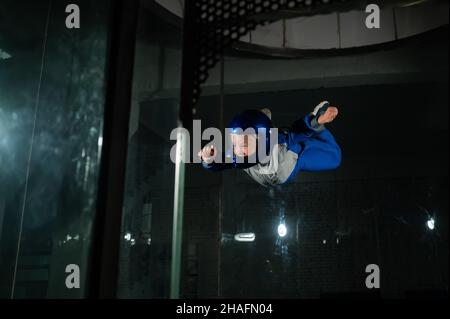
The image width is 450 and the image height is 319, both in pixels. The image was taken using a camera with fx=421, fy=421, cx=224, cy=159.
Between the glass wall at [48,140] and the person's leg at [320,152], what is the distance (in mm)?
1077

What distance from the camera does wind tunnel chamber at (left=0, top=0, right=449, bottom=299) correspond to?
4.94 ft

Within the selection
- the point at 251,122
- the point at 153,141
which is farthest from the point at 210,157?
the point at 153,141

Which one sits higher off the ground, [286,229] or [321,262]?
[286,229]

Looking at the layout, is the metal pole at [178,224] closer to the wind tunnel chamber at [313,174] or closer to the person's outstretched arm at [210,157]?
the person's outstretched arm at [210,157]

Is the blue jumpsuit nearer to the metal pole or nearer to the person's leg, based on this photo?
the person's leg

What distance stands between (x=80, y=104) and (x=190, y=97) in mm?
505

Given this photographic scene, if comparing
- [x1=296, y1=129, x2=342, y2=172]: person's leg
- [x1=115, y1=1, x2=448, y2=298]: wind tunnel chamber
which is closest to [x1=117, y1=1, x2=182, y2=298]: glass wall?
[x1=115, y1=1, x2=448, y2=298]: wind tunnel chamber

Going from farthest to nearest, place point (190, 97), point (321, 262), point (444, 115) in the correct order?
point (321, 262)
point (444, 115)
point (190, 97)

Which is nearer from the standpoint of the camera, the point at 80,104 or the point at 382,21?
the point at 80,104

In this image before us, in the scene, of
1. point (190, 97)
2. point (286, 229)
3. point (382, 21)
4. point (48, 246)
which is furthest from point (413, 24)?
point (48, 246)

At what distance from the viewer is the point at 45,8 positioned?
2.71 meters
